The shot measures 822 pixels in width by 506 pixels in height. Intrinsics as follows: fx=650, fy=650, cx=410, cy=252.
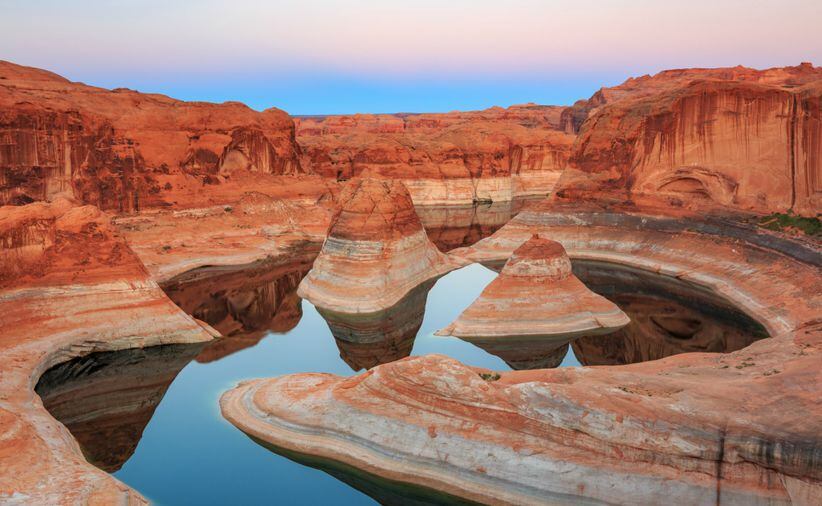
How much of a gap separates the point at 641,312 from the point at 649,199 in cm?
1383

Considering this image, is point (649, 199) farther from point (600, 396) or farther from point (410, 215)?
point (600, 396)

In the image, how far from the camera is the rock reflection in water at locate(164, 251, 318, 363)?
26505 mm

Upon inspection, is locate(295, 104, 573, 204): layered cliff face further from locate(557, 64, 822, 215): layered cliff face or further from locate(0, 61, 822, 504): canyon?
locate(557, 64, 822, 215): layered cliff face

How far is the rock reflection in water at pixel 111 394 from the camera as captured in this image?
1752 centimetres

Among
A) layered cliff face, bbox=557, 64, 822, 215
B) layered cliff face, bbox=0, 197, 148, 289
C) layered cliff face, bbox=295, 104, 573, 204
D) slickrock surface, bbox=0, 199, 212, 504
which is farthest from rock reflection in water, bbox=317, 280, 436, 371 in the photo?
layered cliff face, bbox=295, 104, 573, 204

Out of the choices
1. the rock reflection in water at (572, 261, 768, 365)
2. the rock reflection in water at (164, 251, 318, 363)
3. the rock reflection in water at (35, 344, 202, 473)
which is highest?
the rock reflection in water at (572, 261, 768, 365)

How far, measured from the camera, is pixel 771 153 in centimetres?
3625

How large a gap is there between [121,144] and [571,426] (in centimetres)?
3796

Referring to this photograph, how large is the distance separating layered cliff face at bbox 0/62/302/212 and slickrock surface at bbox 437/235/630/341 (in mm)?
27019

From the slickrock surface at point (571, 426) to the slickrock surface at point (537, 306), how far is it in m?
5.15

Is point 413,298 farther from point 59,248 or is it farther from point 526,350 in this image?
point 59,248

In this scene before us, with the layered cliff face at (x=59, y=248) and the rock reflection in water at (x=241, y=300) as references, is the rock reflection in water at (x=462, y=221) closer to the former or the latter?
the rock reflection in water at (x=241, y=300)

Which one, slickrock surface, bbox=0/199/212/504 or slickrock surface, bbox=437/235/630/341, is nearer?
slickrock surface, bbox=0/199/212/504

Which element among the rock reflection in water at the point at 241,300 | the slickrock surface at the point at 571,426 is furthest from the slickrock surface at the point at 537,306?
the rock reflection in water at the point at 241,300
